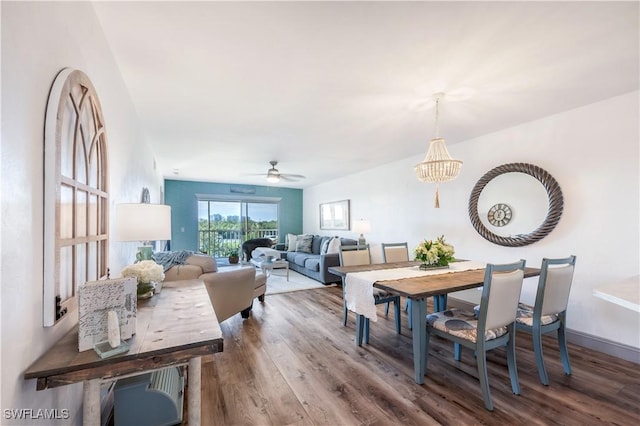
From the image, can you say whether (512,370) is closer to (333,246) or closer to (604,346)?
(604,346)

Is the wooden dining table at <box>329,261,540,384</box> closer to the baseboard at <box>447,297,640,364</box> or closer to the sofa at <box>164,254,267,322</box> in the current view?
the baseboard at <box>447,297,640,364</box>

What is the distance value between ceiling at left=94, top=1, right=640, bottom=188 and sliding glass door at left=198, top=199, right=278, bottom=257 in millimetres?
4604

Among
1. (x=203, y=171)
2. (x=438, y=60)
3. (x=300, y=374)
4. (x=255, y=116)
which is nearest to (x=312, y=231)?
(x=203, y=171)

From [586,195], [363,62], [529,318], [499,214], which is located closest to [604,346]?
[529,318]

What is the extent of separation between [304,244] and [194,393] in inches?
233

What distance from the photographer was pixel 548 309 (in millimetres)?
2223

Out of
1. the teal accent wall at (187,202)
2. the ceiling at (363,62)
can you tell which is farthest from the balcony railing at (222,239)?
the ceiling at (363,62)

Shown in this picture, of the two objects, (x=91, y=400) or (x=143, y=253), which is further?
(x=143, y=253)

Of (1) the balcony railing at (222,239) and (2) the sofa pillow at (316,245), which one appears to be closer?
(2) the sofa pillow at (316,245)

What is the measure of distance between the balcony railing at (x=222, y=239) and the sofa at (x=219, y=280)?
17.0 ft

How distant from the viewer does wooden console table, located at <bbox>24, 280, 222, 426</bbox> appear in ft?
3.21

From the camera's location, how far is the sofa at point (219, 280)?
2.73m

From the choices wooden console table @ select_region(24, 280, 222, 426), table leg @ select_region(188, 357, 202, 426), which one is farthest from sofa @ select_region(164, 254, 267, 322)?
table leg @ select_region(188, 357, 202, 426)

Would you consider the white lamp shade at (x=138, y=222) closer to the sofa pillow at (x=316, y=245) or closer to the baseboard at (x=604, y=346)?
the baseboard at (x=604, y=346)
